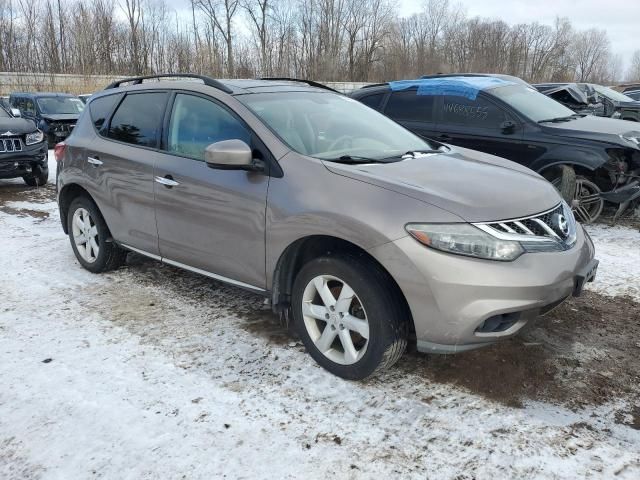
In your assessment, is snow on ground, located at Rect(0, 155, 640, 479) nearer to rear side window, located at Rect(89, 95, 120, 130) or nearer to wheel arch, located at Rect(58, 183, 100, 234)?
wheel arch, located at Rect(58, 183, 100, 234)

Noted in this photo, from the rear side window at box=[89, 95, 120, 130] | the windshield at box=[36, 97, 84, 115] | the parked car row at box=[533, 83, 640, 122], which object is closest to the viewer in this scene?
the rear side window at box=[89, 95, 120, 130]

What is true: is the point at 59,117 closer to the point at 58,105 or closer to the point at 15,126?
the point at 58,105

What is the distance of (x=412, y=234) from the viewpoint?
A: 259cm

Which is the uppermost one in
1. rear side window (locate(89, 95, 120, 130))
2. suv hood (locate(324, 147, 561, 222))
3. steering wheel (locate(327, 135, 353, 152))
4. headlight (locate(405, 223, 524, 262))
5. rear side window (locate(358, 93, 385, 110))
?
rear side window (locate(358, 93, 385, 110))

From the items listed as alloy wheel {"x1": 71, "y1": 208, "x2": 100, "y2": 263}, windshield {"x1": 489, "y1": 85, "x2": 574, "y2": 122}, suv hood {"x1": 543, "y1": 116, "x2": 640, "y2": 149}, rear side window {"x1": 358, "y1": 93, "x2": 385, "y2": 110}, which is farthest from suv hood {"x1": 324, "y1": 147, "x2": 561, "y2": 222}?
rear side window {"x1": 358, "y1": 93, "x2": 385, "y2": 110}

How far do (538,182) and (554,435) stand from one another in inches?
60.0

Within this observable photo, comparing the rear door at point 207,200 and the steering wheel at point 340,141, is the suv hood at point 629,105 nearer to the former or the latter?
the steering wheel at point 340,141

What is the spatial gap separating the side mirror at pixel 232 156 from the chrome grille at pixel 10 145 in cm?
726

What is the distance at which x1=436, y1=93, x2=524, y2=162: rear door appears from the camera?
6.57 metres

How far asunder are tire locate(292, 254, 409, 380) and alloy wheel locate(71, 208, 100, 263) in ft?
8.11

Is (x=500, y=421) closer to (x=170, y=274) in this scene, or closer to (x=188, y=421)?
(x=188, y=421)

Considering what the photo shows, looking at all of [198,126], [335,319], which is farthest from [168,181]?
[335,319]

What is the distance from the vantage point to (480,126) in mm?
6781

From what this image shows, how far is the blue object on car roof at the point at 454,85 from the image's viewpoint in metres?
6.88
